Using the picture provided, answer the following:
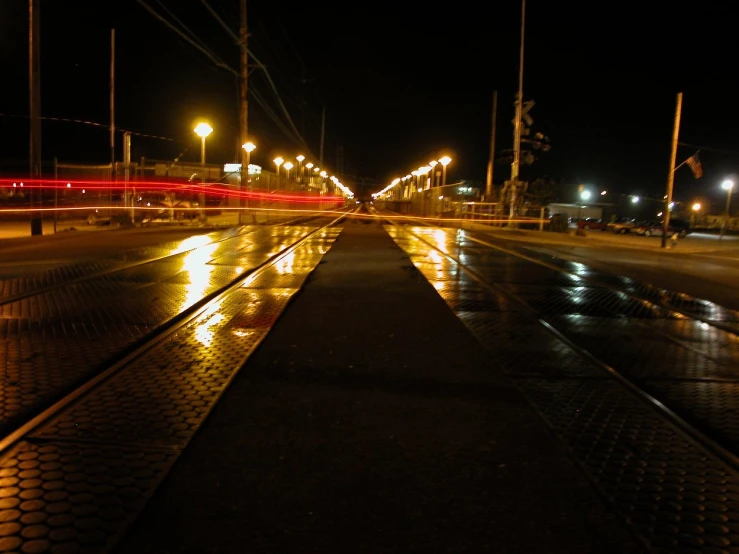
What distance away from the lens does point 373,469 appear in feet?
15.1

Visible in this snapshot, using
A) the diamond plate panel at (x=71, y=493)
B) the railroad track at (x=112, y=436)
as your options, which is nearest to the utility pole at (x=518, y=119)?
the railroad track at (x=112, y=436)

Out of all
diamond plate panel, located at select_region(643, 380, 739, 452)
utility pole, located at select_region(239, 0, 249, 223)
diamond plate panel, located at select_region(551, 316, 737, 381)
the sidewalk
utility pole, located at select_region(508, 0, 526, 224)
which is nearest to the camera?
the sidewalk

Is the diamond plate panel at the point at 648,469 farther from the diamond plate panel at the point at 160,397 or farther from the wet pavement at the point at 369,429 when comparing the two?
the diamond plate panel at the point at 160,397

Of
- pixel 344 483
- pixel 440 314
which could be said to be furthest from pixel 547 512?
pixel 440 314

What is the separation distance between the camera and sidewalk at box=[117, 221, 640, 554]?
370 centimetres

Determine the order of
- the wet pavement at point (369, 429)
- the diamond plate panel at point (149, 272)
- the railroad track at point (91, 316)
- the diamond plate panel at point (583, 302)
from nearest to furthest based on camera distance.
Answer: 1. the wet pavement at point (369, 429)
2. the railroad track at point (91, 316)
3. the diamond plate panel at point (583, 302)
4. the diamond plate panel at point (149, 272)

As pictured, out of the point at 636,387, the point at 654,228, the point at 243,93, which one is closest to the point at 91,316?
the point at 636,387

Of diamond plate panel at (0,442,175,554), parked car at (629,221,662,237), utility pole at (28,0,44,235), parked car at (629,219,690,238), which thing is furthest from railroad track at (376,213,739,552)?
parked car at (629,221,662,237)

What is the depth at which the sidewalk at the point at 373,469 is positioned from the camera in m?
3.70

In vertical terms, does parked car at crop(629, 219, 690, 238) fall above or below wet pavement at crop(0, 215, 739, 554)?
above

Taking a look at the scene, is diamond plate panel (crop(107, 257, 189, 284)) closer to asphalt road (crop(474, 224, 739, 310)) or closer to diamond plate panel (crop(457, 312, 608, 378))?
diamond plate panel (crop(457, 312, 608, 378))

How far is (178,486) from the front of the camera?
425cm

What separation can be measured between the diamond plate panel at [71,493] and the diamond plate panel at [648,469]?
9.33ft

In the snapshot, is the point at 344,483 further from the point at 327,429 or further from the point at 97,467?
the point at 97,467
